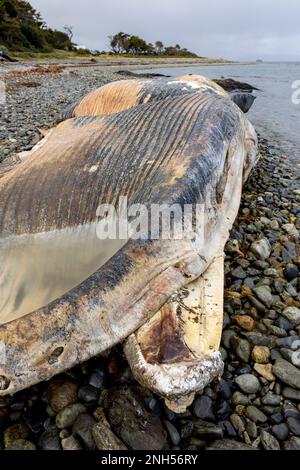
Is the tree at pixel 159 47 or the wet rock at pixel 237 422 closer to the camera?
the wet rock at pixel 237 422

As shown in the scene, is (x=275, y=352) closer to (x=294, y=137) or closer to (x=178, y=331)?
(x=178, y=331)

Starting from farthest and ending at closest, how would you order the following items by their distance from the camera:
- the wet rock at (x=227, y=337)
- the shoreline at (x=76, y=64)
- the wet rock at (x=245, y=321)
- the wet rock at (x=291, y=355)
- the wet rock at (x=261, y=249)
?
the shoreline at (x=76, y=64)
the wet rock at (x=261, y=249)
the wet rock at (x=245, y=321)
the wet rock at (x=227, y=337)
the wet rock at (x=291, y=355)

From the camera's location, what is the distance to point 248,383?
2.53 metres

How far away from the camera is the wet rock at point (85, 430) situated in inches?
83.6

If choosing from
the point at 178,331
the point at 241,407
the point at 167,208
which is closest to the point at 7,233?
the point at 167,208

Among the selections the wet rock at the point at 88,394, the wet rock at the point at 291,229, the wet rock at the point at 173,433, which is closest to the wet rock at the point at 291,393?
the wet rock at the point at 173,433

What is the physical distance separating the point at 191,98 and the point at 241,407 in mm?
2845

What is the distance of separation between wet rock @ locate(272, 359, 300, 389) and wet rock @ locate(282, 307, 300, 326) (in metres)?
0.49

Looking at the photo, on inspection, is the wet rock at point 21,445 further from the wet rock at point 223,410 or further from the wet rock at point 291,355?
the wet rock at point 291,355

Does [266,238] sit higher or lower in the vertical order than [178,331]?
lower

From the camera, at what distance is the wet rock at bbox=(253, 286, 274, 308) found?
10.8 feet

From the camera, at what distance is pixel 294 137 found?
10.2m

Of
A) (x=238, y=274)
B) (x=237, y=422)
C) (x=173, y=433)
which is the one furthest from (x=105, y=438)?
(x=238, y=274)

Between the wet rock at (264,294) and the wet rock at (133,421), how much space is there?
1498mm
